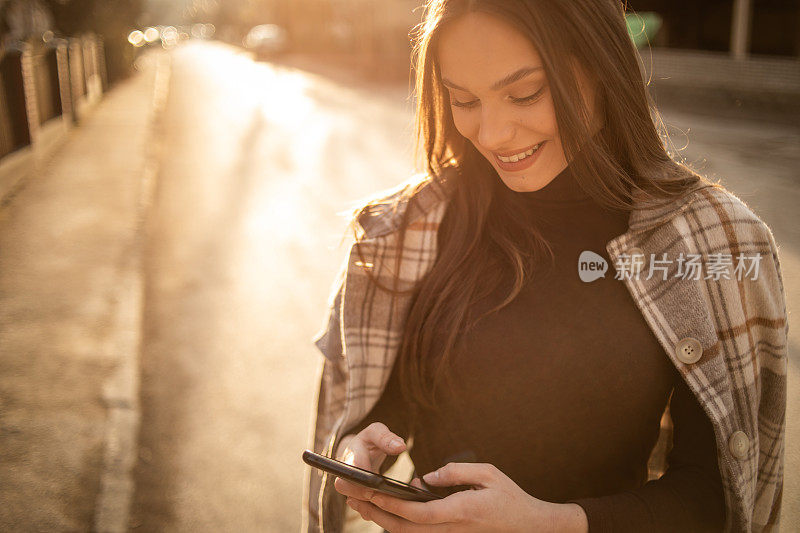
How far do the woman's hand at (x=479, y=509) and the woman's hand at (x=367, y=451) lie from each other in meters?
0.05

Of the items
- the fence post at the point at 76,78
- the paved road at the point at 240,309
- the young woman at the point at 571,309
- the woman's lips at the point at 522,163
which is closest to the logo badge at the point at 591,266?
the young woman at the point at 571,309

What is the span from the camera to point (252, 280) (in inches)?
251

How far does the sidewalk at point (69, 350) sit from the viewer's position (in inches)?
127

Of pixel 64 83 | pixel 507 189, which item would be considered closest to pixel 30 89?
pixel 64 83

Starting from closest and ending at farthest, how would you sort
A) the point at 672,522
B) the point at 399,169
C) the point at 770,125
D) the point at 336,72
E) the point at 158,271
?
the point at 672,522 → the point at 158,271 → the point at 399,169 → the point at 770,125 → the point at 336,72

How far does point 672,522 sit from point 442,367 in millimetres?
610

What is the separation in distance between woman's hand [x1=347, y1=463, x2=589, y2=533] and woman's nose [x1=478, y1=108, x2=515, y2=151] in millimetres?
736

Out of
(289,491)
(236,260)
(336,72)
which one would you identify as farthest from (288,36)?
(289,491)

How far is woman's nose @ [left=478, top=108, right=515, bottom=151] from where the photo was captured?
64.9 inches

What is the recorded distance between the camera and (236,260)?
691 centimetres

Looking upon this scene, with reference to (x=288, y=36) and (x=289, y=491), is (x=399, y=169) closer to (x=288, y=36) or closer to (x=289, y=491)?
(x=289, y=491)

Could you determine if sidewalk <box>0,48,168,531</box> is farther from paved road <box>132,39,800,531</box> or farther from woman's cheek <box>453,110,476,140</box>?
woman's cheek <box>453,110,476,140</box>

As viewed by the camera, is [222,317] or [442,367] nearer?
[442,367]

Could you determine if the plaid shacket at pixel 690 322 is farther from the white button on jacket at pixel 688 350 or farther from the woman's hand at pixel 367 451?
the woman's hand at pixel 367 451
